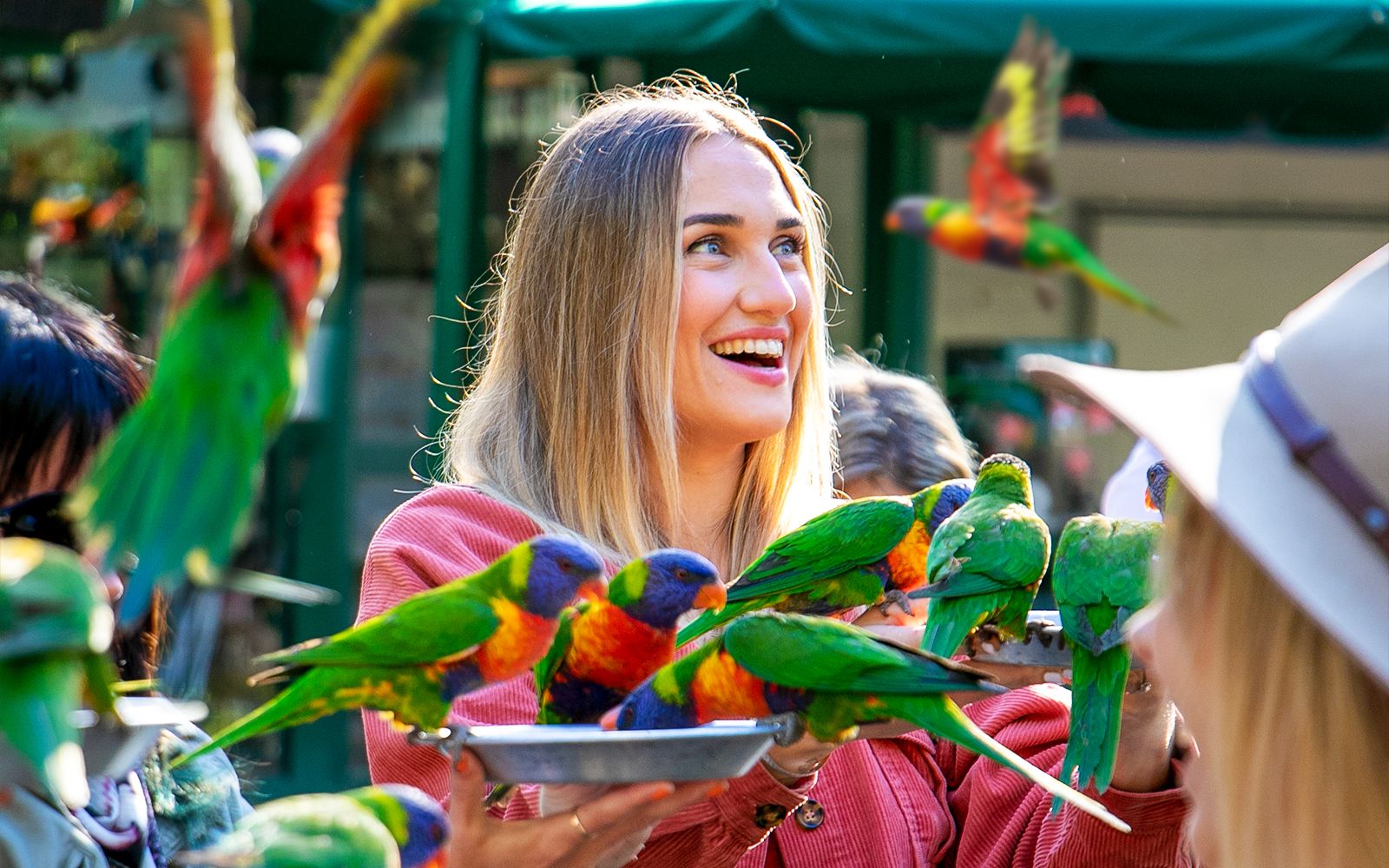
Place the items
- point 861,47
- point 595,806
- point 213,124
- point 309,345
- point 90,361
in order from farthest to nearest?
point 861,47, point 90,361, point 595,806, point 309,345, point 213,124

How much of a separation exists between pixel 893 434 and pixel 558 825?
6.16 feet

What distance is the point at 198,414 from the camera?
1.08m

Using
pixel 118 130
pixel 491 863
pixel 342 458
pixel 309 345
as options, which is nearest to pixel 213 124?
pixel 309 345

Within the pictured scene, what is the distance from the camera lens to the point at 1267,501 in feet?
3.12

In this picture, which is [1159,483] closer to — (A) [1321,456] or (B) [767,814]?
(B) [767,814]

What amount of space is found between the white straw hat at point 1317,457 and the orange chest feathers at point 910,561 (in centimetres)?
103

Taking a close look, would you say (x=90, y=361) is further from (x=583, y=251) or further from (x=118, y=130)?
(x=583, y=251)

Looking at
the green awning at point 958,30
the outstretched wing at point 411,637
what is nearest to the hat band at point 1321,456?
the outstretched wing at point 411,637

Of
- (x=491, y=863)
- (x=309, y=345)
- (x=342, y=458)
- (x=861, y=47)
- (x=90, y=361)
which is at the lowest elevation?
(x=342, y=458)

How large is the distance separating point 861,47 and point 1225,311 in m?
2.82

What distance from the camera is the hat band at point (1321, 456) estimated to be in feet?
2.96

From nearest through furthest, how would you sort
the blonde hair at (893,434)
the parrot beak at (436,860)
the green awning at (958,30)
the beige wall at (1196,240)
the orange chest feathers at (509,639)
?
the parrot beak at (436,860)
the orange chest feathers at (509,639)
the blonde hair at (893,434)
the green awning at (958,30)
the beige wall at (1196,240)

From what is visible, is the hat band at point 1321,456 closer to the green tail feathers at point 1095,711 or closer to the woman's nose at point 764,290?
the green tail feathers at point 1095,711

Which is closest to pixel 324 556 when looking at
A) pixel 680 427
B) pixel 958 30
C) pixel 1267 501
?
pixel 958 30
